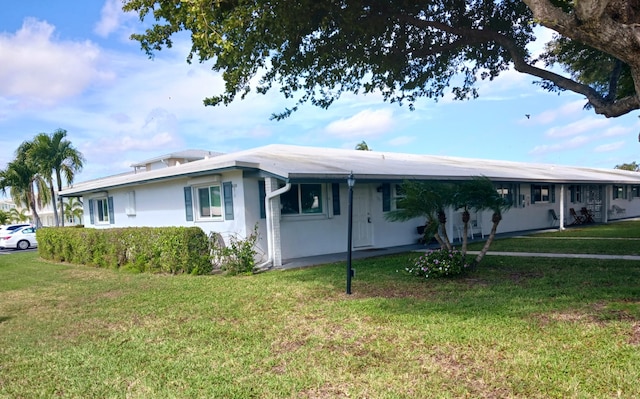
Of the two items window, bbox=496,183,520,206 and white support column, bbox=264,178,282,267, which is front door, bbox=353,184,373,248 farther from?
window, bbox=496,183,520,206

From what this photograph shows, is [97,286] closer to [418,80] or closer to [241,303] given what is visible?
[241,303]

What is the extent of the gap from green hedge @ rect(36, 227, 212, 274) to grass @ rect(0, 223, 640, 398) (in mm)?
1776

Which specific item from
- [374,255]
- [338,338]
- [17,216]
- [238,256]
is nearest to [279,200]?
[238,256]

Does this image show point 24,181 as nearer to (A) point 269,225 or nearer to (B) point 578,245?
(A) point 269,225

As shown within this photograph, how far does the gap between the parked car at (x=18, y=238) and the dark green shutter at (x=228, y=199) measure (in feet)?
64.0

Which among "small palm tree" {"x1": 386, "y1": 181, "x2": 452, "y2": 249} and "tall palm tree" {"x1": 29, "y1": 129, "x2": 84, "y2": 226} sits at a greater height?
"tall palm tree" {"x1": 29, "y1": 129, "x2": 84, "y2": 226}

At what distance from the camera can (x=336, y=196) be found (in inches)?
539

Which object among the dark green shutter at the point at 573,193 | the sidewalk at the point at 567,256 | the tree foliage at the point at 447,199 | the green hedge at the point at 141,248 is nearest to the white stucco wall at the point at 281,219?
the green hedge at the point at 141,248

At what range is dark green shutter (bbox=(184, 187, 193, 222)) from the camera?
526 inches

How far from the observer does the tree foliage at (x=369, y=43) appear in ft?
24.9

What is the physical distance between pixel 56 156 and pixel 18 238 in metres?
6.18

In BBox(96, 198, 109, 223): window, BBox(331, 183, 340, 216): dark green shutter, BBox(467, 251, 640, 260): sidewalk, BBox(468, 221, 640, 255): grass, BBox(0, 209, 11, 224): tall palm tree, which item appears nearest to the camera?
BBox(467, 251, 640, 260): sidewalk

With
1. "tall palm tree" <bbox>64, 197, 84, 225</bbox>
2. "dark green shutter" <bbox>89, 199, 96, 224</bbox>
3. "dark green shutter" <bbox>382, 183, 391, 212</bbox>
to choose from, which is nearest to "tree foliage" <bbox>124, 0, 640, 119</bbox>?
"dark green shutter" <bbox>382, 183, 391, 212</bbox>

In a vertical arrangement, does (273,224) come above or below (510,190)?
below
